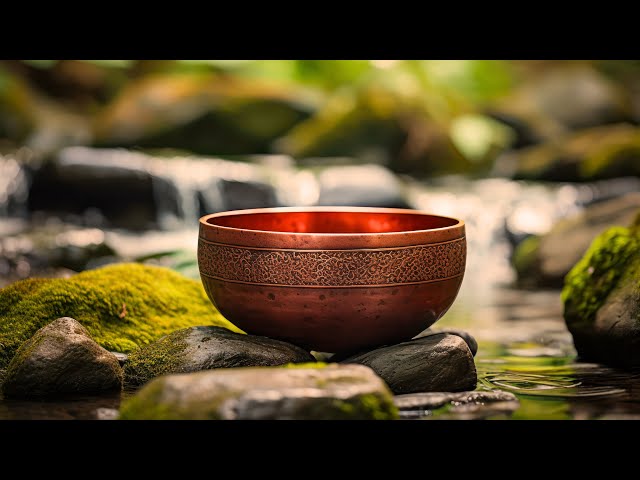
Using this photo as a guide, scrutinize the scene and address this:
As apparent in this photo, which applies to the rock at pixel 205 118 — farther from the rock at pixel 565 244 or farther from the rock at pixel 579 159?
the rock at pixel 565 244

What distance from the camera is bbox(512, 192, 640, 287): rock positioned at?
25.3 feet

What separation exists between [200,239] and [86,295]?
2.39ft

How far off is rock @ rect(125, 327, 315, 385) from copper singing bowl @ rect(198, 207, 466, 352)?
0.08 meters

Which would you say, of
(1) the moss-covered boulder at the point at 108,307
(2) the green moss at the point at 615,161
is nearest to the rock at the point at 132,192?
(2) the green moss at the point at 615,161

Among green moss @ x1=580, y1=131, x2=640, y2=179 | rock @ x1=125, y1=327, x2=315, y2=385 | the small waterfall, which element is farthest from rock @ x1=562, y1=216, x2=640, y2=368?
the small waterfall

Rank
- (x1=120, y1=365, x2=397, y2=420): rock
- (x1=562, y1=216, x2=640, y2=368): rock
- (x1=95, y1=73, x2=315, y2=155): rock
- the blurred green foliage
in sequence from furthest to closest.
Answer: (x1=95, y1=73, x2=315, y2=155): rock < the blurred green foliage < (x1=562, y1=216, x2=640, y2=368): rock < (x1=120, y1=365, x2=397, y2=420): rock

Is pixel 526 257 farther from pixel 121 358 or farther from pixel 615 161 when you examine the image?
pixel 121 358

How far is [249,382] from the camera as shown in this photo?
3271 millimetres

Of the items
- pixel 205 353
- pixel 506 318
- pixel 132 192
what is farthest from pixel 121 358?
pixel 132 192

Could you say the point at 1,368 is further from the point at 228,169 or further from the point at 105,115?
the point at 105,115

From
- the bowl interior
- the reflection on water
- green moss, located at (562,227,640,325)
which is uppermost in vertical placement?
the bowl interior

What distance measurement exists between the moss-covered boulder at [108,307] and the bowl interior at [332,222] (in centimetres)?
54

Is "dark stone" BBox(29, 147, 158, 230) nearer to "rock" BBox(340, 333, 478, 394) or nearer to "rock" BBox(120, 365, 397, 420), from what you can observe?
"rock" BBox(340, 333, 478, 394)

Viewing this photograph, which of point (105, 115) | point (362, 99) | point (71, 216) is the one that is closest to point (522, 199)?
point (362, 99)
